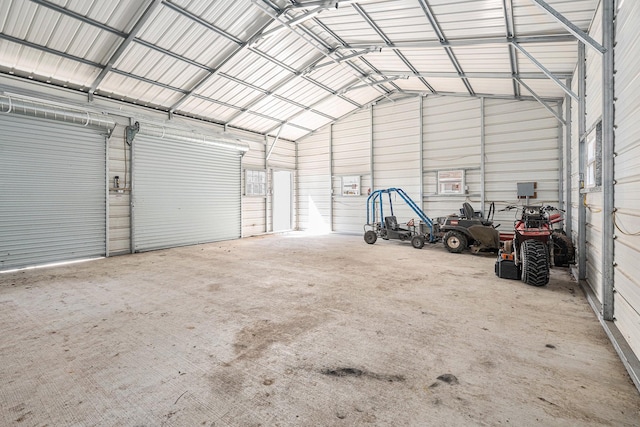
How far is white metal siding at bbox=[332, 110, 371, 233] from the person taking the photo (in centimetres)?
1162

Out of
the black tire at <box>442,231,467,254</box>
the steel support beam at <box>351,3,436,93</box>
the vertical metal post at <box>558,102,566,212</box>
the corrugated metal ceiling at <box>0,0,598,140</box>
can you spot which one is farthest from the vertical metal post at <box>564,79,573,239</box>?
the steel support beam at <box>351,3,436,93</box>

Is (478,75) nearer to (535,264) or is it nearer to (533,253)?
(533,253)

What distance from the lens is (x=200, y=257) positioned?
295 inches

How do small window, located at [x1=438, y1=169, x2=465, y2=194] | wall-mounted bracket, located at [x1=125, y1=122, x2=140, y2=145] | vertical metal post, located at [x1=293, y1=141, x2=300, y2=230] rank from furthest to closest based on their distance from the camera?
vertical metal post, located at [x1=293, y1=141, x2=300, y2=230] → small window, located at [x1=438, y1=169, x2=465, y2=194] → wall-mounted bracket, located at [x1=125, y1=122, x2=140, y2=145]

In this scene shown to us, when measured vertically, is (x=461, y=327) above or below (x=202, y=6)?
below

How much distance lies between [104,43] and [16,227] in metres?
4.07

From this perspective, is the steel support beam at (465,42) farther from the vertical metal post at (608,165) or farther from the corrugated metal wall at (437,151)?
the corrugated metal wall at (437,151)

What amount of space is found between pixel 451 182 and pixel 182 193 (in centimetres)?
820

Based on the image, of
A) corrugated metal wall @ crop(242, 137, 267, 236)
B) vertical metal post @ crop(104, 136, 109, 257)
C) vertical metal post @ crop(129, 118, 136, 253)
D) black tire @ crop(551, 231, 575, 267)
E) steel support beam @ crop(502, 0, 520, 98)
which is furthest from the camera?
corrugated metal wall @ crop(242, 137, 267, 236)

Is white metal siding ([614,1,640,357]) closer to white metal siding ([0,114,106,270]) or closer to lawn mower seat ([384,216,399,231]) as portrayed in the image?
lawn mower seat ([384,216,399,231])

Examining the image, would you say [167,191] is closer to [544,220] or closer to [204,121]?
[204,121]

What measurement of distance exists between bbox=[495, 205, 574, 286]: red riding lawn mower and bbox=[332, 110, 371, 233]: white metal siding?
6.25 m

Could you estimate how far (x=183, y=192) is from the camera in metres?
9.24

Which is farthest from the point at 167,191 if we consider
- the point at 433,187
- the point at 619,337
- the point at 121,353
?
the point at 619,337
